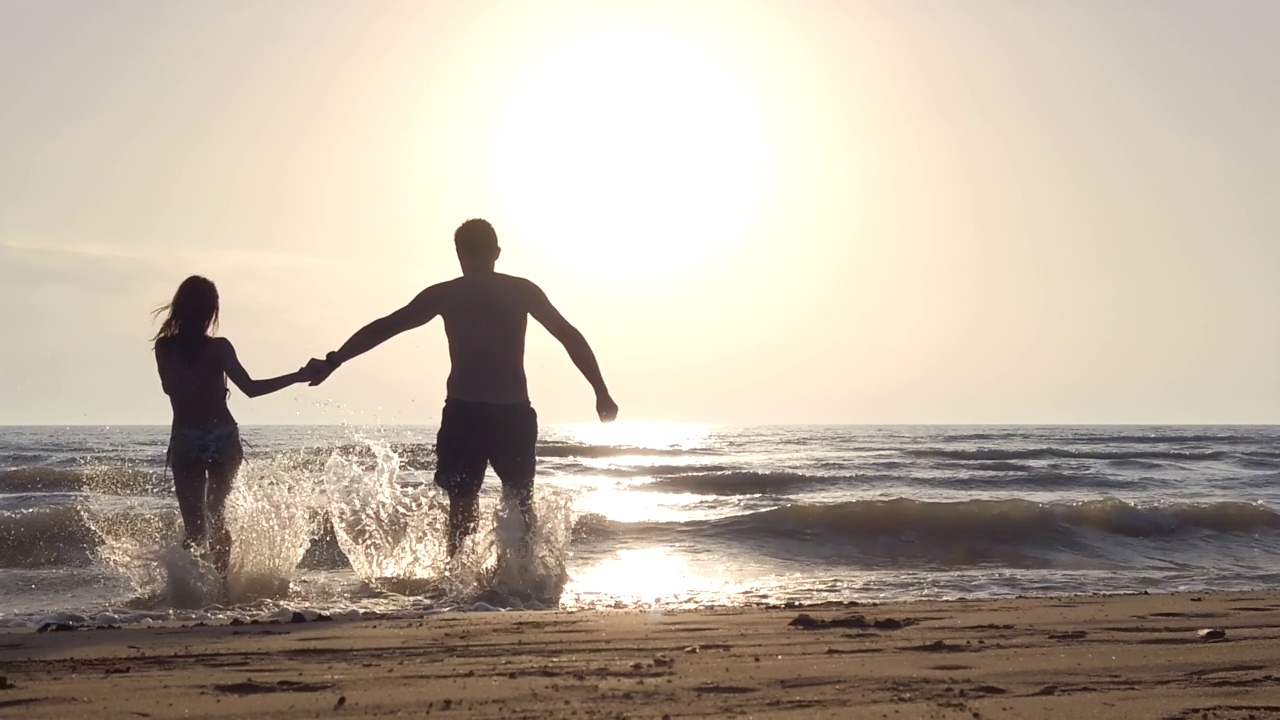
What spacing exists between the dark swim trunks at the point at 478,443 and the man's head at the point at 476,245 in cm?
73

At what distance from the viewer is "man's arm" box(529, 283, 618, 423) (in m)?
6.01

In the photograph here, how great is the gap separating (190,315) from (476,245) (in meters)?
1.52

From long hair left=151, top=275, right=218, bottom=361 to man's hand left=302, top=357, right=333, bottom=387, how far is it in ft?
1.83

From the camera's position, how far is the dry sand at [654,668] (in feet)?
9.05

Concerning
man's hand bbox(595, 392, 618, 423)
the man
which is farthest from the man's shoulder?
man's hand bbox(595, 392, 618, 423)

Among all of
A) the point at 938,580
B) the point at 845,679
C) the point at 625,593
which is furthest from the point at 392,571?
the point at 845,679

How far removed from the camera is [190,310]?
5.79 m

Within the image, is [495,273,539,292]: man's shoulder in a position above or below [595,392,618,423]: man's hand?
above

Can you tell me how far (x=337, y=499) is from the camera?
8.01 m

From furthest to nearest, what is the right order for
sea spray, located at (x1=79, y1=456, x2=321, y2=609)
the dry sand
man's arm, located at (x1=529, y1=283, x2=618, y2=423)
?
man's arm, located at (x1=529, y1=283, x2=618, y2=423) < sea spray, located at (x1=79, y1=456, x2=321, y2=609) < the dry sand

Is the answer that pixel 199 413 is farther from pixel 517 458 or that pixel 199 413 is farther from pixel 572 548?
pixel 572 548

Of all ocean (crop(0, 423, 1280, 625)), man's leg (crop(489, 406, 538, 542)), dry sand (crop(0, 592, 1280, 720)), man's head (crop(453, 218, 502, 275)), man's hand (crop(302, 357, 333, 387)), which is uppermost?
man's head (crop(453, 218, 502, 275))

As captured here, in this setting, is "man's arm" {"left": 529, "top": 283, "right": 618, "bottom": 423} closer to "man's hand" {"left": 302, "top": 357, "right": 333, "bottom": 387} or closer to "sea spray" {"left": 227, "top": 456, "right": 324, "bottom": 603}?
"man's hand" {"left": 302, "top": 357, "right": 333, "bottom": 387}

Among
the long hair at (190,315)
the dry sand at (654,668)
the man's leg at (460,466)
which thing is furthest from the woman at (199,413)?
the dry sand at (654,668)
